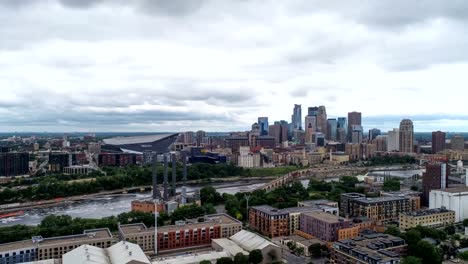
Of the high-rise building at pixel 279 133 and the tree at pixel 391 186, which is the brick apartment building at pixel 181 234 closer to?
Answer: the tree at pixel 391 186

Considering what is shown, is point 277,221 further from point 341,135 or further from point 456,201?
point 341,135

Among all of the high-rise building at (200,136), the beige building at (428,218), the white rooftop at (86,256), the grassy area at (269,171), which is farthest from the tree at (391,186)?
the high-rise building at (200,136)

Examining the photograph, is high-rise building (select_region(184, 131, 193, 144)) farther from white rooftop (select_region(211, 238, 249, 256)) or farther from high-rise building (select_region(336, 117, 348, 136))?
white rooftop (select_region(211, 238, 249, 256))

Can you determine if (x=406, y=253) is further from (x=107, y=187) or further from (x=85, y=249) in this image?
(x=107, y=187)

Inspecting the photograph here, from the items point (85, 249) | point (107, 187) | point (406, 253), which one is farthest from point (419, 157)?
point (85, 249)

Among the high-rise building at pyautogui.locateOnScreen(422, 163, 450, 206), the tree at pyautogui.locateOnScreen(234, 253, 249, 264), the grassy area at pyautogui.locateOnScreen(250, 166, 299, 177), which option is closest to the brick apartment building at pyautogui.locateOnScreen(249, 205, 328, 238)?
the tree at pyautogui.locateOnScreen(234, 253, 249, 264)
